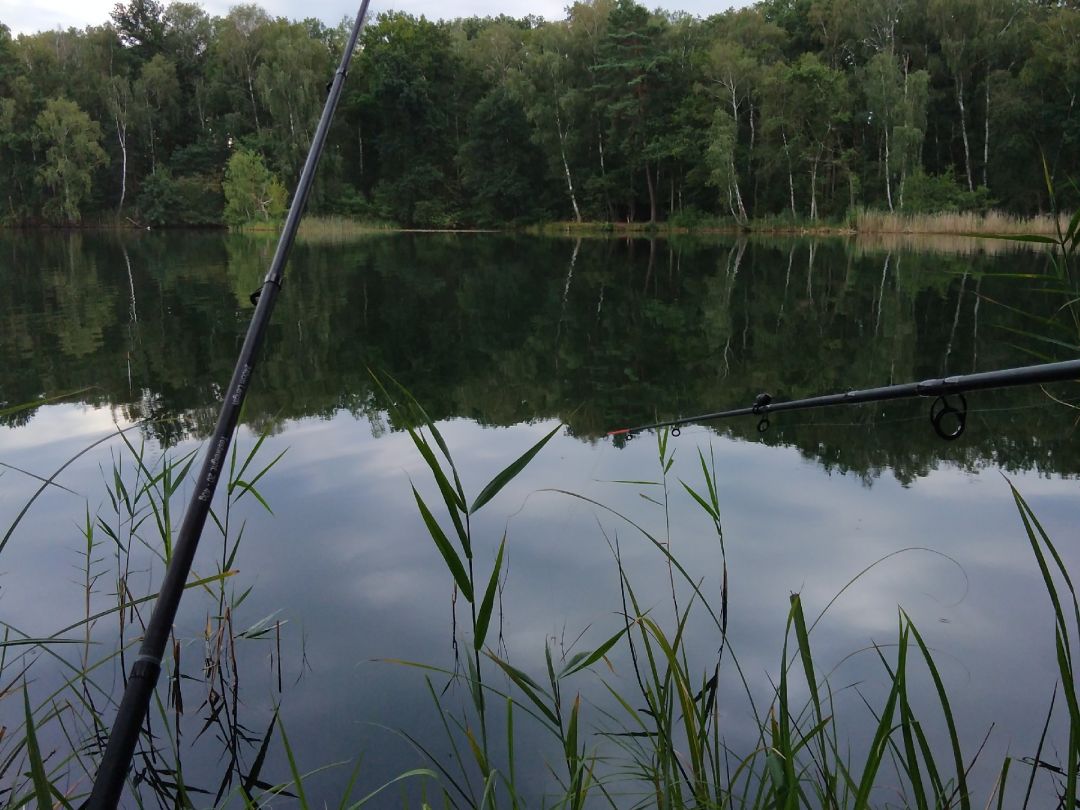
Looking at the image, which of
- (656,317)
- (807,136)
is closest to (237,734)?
(656,317)

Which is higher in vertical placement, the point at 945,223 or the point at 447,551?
the point at 945,223

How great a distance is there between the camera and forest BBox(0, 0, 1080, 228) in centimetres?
2892

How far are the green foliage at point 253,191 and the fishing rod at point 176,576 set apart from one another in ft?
113

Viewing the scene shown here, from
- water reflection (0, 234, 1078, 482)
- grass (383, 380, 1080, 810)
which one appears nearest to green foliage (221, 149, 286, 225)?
water reflection (0, 234, 1078, 482)

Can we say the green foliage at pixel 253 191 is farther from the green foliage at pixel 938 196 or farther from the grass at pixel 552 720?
the grass at pixel 552 720

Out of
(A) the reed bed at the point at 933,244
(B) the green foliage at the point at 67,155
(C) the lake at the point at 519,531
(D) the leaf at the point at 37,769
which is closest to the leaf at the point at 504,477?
(C) the lake at the point at 519,531

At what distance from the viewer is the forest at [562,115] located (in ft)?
94.9

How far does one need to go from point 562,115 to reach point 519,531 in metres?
34.1

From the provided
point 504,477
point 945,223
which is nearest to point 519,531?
point 504,477

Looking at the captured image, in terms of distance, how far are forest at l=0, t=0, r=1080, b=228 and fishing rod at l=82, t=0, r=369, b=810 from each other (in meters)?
27.8

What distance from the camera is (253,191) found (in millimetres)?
34312

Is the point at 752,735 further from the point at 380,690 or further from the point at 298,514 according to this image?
the point at 298,514

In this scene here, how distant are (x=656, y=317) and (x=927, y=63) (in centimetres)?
2698

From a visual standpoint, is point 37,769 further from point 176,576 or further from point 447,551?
point 447,551
